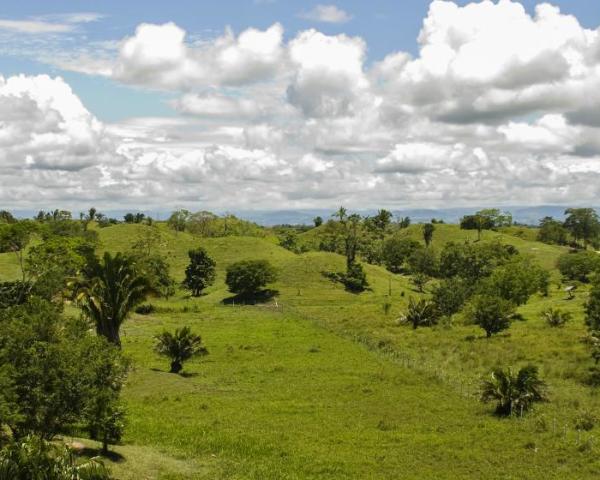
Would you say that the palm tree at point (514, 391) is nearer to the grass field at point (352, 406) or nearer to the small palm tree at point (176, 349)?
the grass field at point (352, 406)

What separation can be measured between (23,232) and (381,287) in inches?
3058

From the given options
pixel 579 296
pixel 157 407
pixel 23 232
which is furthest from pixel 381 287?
pixel 157 407

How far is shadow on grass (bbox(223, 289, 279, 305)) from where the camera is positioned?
12310cm

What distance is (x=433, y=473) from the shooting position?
28.4 meters

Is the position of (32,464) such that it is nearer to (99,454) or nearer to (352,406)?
(99,454)

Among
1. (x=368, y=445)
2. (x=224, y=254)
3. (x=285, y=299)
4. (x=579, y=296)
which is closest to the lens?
(x=368, y=445)

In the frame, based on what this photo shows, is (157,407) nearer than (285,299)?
Yes

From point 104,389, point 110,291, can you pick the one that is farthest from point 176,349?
point 104,389

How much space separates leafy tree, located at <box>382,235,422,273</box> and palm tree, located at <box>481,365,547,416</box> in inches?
5257

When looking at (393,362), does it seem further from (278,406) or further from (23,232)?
(23,232)

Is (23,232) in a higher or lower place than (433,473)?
higher

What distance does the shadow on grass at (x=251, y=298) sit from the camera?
404ft

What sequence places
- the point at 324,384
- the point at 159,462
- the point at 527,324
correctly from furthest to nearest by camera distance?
1. the point at 527,324
2. the point at 324,384
3. the point at 159,462

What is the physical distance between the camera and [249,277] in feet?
402
